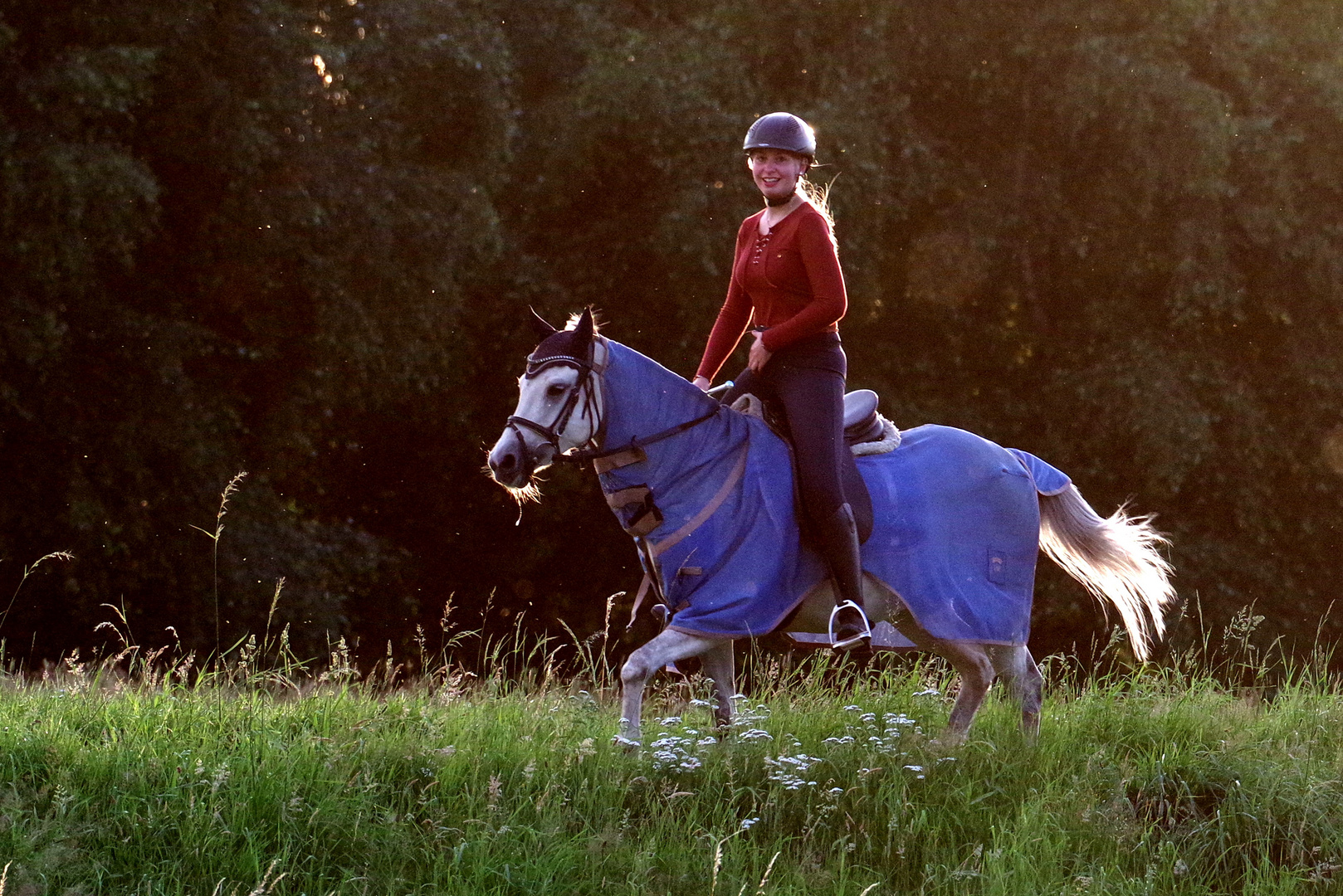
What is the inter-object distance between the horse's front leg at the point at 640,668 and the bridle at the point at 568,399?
0.83 m

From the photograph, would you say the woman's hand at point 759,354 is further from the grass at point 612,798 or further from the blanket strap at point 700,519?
the grass at point 612,798

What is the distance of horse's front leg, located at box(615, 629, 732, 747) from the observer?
558cm

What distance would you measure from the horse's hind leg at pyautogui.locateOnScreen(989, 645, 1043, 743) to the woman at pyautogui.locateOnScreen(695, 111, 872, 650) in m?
0.88

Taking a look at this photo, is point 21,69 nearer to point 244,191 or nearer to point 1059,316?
point 244,191

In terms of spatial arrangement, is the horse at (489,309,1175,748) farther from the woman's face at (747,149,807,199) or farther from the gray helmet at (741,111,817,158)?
the gray helmet at (741,111,817,158)

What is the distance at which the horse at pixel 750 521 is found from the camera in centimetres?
579

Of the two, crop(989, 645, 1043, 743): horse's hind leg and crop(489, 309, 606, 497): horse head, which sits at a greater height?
crop(489, 309, 606, 497): horse head

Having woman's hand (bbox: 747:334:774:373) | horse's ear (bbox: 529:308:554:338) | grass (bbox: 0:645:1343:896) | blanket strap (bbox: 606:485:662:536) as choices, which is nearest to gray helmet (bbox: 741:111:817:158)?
woman's hand (bbox: 747:334:774:373)

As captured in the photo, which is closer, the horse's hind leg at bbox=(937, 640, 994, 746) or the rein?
the rein

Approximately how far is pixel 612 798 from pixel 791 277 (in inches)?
89.2

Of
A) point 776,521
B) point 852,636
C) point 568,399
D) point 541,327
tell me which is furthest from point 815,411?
point 541,327

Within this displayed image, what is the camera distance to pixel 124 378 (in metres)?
13.2

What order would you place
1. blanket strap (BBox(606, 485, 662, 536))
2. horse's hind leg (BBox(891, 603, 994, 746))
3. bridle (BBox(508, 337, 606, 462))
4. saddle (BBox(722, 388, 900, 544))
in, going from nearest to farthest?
bridle (BBox(508, 337, 606, 462)), blanket strap (BBox(606, 485, 662, 536)), saddle (BBox(722, 388, 900, 544)), horse's hind leg (BBox(891, 603, 994, 746))

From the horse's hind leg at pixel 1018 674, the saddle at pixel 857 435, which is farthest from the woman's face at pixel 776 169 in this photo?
the horse's hind leg at pixel 1018 674
